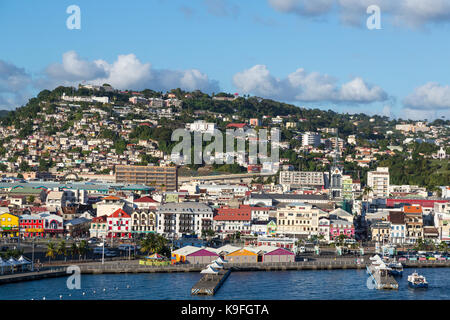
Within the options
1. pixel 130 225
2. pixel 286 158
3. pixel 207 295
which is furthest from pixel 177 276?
pixel 286 158

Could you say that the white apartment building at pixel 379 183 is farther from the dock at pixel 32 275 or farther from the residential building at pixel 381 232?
the dock at pixel 32 275

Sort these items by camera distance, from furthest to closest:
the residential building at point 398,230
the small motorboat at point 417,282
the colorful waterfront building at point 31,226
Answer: the residential building at point 398,230 → the colorful waterfront building at point 31,226 → the small motorboat at point 417,282

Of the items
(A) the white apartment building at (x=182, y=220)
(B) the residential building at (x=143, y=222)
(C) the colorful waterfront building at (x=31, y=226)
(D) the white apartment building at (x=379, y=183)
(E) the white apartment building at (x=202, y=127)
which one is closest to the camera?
(C) the colorful waterfront building at (x=31, y=226)

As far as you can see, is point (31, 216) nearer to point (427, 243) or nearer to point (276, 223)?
point (276, 223)

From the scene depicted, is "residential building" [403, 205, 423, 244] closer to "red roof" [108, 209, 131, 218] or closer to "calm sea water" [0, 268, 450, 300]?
"calm sea water" [0, 268, 450, 300]

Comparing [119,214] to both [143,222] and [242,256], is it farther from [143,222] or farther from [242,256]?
[242,256]

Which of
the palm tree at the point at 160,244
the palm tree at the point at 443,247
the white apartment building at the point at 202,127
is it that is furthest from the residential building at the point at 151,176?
the palm tree at the point at 160,244

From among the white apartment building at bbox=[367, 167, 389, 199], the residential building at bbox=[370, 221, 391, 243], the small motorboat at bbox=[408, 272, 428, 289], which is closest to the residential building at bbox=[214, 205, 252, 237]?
Answer: the residential building at bbox=[370, 221, 391, 243]

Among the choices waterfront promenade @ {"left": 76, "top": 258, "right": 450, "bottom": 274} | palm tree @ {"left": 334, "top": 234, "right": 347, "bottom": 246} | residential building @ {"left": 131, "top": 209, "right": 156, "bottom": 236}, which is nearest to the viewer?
waterfront promenade @ {"left": 76, "top": 258, "right": 450, "bottom": 274}
